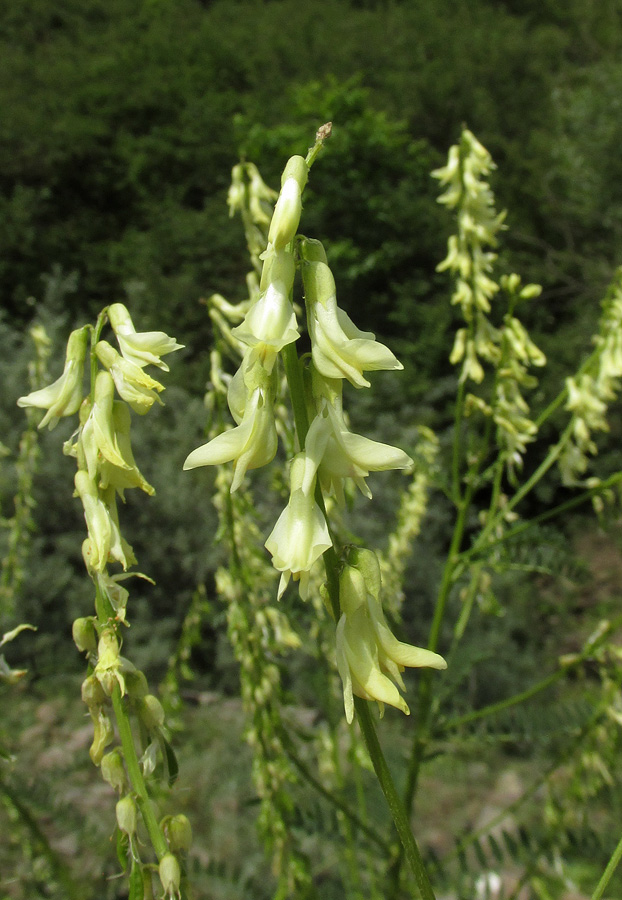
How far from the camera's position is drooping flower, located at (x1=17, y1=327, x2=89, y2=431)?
65cm

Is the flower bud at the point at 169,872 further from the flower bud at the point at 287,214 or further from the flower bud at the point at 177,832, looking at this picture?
the flower bud at the point at 287,214

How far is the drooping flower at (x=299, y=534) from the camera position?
1.60 feet

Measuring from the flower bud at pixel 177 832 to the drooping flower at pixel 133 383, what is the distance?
355 millimetres

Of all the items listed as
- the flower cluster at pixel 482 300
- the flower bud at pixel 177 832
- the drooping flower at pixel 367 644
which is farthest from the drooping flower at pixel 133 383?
the flower cluster at pixel 482 300

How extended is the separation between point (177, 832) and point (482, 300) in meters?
1.49

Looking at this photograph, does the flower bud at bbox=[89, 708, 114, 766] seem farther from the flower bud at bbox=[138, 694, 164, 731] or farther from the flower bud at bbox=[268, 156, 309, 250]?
the flower bud at bbox=[268, 156, 309, 250]

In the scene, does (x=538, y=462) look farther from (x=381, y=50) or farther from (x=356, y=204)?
(x=381, y=50)

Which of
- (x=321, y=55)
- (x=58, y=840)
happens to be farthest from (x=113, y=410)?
(x=321, y=55)

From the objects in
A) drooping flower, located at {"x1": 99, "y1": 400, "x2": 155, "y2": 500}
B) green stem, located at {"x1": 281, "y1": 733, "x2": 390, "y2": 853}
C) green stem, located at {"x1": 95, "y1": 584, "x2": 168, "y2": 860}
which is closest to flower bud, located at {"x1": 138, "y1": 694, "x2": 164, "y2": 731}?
green stem, located at {"x1": 95, "y1": 584, "x2": 168, "y2": 860}

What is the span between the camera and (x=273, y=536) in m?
0.51

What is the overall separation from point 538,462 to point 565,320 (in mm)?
2327

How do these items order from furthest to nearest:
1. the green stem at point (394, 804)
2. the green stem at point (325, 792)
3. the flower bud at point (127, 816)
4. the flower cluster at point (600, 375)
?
the flower cluster at point (600, 375)
the green stem at point (325, 792)
the flower bud at point (127, 816)
the green stem at point (394, 804)

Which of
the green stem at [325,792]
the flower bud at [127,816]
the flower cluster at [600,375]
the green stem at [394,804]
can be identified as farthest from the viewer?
the flower cluster at [600,375]

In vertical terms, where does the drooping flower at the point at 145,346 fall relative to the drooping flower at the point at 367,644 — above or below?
above
